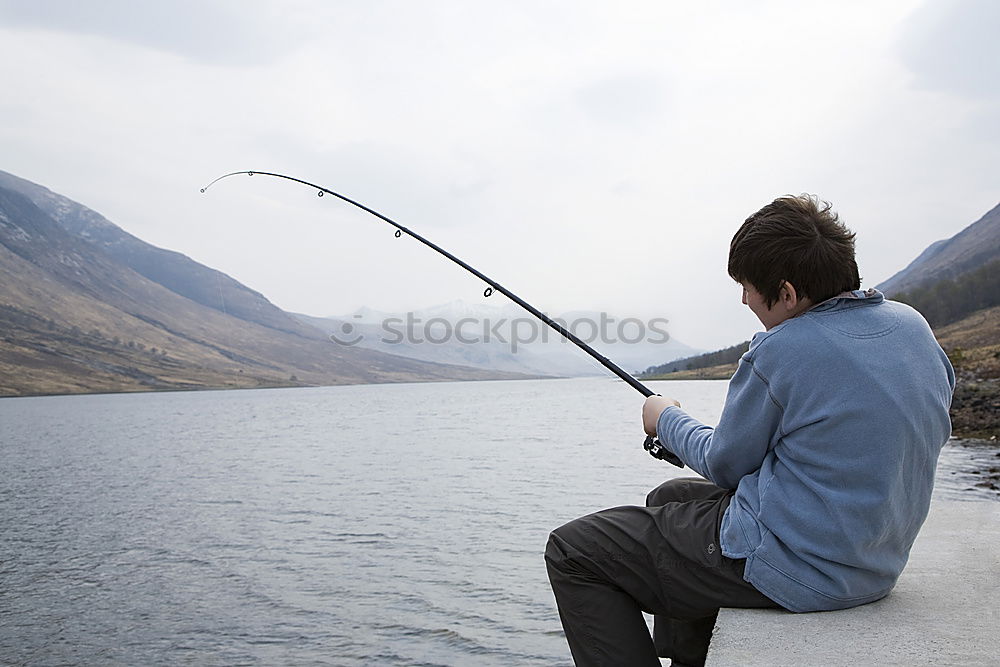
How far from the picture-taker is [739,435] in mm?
2605

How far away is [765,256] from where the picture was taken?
261 cm

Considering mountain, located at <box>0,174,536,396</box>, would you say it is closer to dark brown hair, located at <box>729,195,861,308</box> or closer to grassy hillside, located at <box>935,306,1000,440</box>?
grassy hillside, located at <box>935,306,1000,440</box>

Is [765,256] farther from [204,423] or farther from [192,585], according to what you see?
[204,423]

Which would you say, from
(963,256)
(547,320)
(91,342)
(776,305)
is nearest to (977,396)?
(547,320)

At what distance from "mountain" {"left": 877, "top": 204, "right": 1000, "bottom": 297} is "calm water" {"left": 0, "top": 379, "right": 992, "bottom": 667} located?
395 ft

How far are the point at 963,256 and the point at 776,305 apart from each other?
17724cm

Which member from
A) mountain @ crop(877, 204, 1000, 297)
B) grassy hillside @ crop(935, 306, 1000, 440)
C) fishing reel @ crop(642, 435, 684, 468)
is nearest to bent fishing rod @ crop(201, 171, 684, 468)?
fishing reel @ crop(642, 435, 684, 468)

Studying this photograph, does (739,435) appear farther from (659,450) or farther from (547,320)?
(547,320)

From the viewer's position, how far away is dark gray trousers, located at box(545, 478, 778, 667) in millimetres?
2773

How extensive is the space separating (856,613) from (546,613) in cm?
523

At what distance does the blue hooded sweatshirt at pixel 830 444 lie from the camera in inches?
97.0

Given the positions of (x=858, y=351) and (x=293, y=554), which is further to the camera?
(x=293, y=554)

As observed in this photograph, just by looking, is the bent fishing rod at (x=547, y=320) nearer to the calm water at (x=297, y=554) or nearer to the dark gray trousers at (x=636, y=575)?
the dark gray trousers at (x=636, y=575)

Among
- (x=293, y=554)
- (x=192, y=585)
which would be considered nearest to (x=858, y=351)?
(x=192, y=585)
